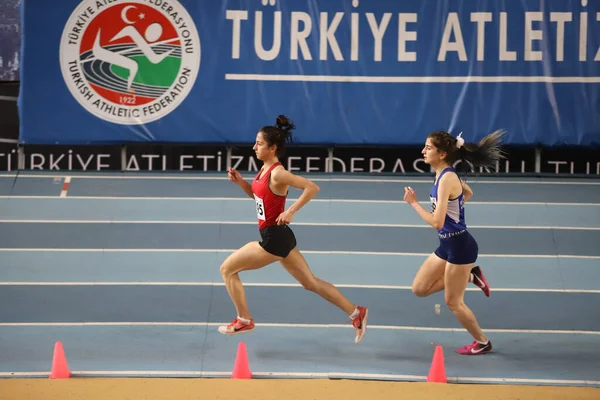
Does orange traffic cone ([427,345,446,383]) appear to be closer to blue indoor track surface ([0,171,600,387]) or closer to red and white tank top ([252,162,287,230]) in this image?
blue indoor track surface ([0,171,600,387])

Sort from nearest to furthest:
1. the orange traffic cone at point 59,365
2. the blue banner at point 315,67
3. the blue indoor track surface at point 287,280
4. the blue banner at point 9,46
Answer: the orange traffic cone at point 59,365, the blue indoor track surface at point 287,280, the blue banner at point 315,67, the blue banner at point 9,46

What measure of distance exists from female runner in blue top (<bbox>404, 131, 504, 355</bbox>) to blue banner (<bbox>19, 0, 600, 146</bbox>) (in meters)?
4.76

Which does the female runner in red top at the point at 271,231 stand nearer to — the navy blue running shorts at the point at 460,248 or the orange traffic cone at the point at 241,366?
the orange traffic cone at the point at 241,366

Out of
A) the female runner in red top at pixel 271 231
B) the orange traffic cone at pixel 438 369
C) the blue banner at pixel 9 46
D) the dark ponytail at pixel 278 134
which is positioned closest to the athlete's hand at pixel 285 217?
the female runner in red top at pixel 271 231

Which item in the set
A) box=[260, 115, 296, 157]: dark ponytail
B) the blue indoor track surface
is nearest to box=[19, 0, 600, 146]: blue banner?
the blue indoor track surface

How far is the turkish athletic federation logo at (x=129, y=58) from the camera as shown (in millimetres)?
11531

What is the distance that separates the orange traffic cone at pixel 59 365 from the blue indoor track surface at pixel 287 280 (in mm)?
145

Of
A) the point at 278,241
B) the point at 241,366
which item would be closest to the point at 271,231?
the point at 278,241

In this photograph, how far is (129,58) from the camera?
11539 mm

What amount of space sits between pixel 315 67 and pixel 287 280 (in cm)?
346

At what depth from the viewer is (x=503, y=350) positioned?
714 centimetres

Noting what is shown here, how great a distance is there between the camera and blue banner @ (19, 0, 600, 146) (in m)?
11.5

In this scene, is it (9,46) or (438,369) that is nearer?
(438,369)

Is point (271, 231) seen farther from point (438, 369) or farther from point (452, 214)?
point (438, 369)
